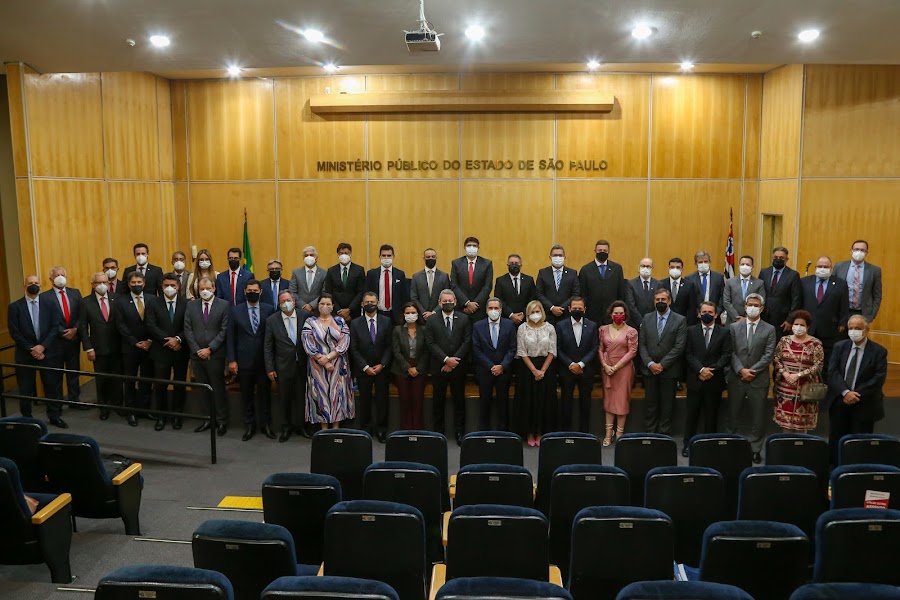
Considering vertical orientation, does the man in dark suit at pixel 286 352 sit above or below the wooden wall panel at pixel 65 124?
below

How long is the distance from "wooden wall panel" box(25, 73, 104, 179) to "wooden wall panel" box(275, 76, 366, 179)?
2.68 m

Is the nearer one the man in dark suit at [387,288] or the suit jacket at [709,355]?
the suit jacket at [709,355]

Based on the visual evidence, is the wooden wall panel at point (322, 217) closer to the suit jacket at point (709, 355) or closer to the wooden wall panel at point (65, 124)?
the wooden wall panel at point (65, 124)

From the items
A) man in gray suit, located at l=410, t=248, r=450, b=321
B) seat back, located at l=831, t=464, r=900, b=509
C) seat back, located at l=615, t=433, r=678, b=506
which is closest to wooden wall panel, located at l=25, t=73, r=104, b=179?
man in gray suit, located at l=410, t=248, r=450, b=321

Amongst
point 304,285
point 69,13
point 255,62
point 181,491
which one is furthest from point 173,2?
point 181,491

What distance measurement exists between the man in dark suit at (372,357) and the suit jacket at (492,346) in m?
0.94

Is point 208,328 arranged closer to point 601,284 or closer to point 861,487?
point 601,284

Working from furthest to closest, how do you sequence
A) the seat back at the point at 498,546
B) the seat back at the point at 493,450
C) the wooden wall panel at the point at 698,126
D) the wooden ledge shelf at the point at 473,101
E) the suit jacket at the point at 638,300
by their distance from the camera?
the wooden wall panel at the point at 698,126
the wooden ledge shelf at the point at 473,101
the suit jacket at the point at 638,300
the seat back at the point at 493,450
the seat back at the point at 498,546

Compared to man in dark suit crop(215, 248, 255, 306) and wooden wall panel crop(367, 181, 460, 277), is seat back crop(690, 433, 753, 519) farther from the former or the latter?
wooden wall panel crop(367, 181, 460, 277)

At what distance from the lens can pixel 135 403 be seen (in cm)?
877

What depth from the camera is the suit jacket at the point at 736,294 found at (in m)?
8.48

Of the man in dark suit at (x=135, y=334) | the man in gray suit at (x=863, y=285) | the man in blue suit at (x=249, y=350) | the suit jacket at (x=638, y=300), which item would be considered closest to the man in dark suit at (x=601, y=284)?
the suit jacket at (x=638, y=300)

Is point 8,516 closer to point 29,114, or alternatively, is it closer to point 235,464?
point 235,464

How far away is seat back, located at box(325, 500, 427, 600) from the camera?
12.1 ft
